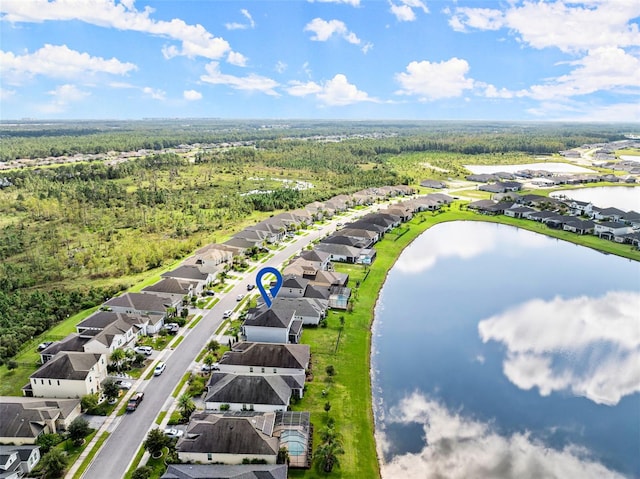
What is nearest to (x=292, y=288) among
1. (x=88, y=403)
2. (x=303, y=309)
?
(x=303, y=309)

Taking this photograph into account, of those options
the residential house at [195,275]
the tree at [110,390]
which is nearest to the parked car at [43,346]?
the tree at [110,390]

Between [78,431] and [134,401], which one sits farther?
[134,401]

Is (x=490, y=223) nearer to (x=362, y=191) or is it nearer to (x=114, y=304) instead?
(x=362, y=191)

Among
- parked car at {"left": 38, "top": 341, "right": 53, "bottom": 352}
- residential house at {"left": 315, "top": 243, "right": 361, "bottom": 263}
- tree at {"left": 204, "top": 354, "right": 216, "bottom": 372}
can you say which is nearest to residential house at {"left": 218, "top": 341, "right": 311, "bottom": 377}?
tree at {"left": 204, "top": 354, "right": 216, "bottom": 372}

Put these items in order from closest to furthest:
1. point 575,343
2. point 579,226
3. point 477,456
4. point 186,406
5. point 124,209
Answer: point 477,456
point 186,406
point 575,343
point 579,226
point 124,209

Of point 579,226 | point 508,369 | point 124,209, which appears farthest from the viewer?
point 124,209

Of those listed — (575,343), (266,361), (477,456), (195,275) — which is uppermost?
(195,275)

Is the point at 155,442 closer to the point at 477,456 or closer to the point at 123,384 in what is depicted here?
the point at 123,384

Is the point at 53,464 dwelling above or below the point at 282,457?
above

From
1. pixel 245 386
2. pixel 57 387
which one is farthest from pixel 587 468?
pixel 57 387
